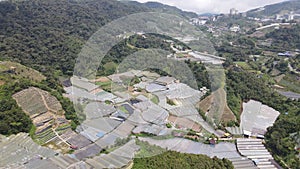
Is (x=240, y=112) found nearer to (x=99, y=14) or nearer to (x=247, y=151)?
(x=247, y=151)

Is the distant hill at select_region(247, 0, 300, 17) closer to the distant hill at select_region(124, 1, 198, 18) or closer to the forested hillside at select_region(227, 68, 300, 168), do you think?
the distant hill at select_region(124, 1, 198, 18)

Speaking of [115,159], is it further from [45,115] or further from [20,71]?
[20,71]

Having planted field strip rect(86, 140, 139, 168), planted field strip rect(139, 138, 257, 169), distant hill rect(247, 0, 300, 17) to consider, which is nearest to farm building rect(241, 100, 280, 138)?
planted field strip rect(139, 138, 257, 169)

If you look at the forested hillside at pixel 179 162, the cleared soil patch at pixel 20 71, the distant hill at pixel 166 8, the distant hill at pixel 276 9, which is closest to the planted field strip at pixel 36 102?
the cleared soil patch at pixel 20 71

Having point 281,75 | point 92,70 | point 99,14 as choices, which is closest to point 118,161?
point 92,70

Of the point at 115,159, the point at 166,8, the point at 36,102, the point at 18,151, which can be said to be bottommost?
the point at 115,159

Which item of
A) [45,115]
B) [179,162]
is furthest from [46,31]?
[179,162]
